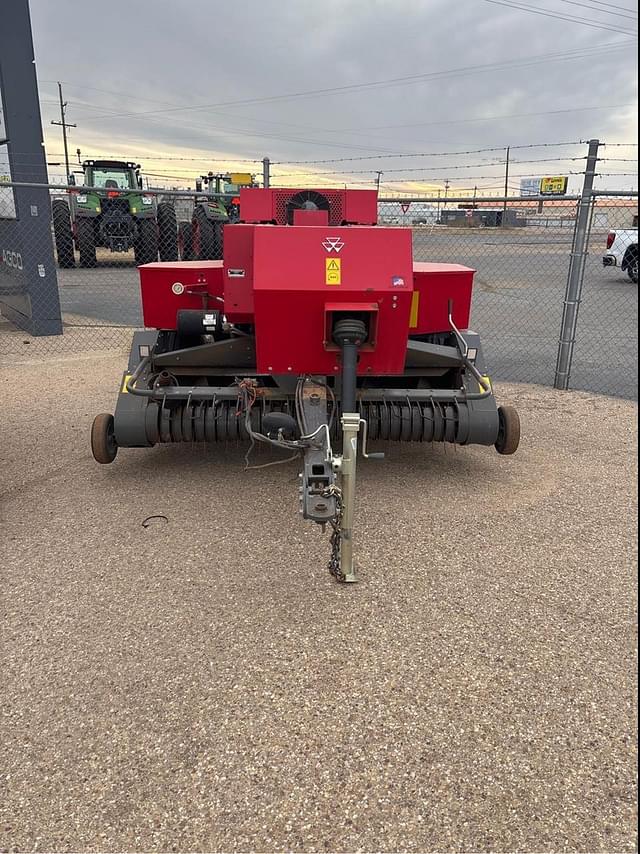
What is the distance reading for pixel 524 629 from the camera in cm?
270

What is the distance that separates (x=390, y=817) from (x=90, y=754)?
38.0 inches

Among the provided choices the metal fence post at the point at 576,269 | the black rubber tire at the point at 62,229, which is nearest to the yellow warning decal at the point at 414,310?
the metal fence post at the point at 576,269

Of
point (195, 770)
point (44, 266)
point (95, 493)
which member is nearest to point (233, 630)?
point (195, 770)

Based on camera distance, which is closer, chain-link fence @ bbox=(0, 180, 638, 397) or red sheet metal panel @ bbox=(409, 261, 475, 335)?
red sheet metal panel @ bbox=(409, 261, 475, 335)

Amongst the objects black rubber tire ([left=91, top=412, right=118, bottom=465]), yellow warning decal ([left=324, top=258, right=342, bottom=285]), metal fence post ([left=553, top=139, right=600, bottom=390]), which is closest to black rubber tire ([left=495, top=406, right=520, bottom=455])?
yellow warning decal ([left=324, top=258, right=342, bottom=285])

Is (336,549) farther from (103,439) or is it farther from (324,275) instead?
(103,439)

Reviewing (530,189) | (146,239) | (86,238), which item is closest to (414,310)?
(530,189)

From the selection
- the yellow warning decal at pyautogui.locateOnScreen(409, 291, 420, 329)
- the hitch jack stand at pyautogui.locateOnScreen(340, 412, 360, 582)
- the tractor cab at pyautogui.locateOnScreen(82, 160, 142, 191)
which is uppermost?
the tractor cab at pyautogui.locateOnScreen(82, 160, 142, 191)

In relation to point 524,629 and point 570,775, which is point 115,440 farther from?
point 570,775

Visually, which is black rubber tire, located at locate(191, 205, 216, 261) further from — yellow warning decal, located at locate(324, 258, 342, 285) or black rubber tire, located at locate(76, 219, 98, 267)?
yellow warning decal, located at locate(324, 258, 342, 285)

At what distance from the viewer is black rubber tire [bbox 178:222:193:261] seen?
621 inches

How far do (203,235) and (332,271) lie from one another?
1296 centimetres

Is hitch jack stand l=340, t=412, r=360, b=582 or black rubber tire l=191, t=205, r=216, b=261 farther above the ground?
black rubber tire l=191, t=205, r=216, b=261

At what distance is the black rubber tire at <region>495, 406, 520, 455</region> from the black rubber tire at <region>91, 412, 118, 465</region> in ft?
7.94
